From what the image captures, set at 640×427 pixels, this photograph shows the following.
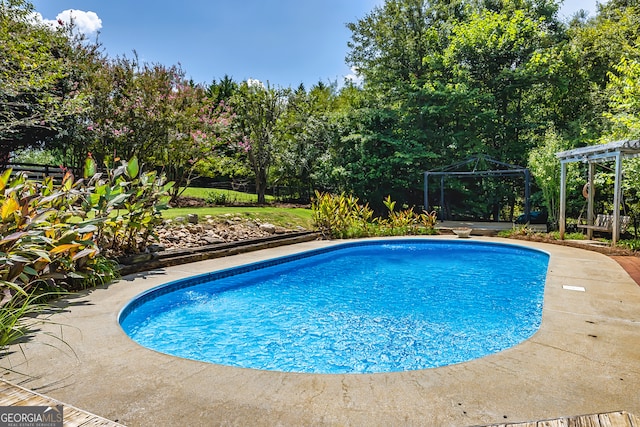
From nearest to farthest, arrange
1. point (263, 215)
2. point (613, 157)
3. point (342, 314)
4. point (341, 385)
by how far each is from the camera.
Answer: point (341, 385) < point (342, 314) < point (613, 157) < point (263, 215)

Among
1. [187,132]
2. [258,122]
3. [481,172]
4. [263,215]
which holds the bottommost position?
[263,215]

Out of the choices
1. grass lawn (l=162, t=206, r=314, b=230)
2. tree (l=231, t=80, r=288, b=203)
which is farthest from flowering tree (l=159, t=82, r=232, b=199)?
grass lawn (l=162, t=206, r=314, b=230)

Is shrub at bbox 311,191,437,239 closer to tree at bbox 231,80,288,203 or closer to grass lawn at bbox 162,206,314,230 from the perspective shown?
grass lawn at bbox 162,206,314,230

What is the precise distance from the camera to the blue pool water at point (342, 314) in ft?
12.2

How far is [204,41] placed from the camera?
14.6m

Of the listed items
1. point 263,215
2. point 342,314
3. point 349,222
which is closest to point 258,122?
point 263,215

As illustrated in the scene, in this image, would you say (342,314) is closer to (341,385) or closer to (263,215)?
(341,385)

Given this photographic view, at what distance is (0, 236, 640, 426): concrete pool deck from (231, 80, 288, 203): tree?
13091mm

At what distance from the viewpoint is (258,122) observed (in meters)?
16.1

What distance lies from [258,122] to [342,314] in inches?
502

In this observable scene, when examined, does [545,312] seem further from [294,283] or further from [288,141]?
[288,141]

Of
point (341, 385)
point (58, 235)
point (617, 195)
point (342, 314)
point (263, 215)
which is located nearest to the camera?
point (341, 385)

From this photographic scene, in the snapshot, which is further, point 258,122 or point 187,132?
point 258,122

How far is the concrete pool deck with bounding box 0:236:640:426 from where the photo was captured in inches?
81.1
